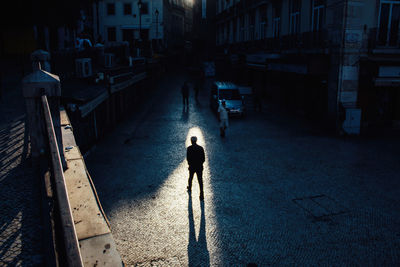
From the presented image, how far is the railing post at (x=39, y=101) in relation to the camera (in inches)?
255

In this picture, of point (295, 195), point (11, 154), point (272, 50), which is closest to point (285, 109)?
point (272, 50)

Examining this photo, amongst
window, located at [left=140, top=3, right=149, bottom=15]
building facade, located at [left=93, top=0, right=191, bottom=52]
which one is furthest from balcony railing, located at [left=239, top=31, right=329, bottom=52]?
window, located at [left=140, top=3, right=149, bottom=15]

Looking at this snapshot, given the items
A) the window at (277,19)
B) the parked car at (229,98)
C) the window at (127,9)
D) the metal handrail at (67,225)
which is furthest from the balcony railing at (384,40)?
the window at (127,9)

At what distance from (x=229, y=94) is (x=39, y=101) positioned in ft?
54.2

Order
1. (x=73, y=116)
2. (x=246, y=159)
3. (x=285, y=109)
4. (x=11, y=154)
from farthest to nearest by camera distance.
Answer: (x=285, y=109) < (x=246, y=159) < (x=73, y=116) < (x=11, y=154)

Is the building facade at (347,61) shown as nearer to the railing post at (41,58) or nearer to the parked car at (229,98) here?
the parked car at (229,98)

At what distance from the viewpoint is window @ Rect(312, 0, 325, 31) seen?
744 inches

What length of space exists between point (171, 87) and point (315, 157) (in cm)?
2502

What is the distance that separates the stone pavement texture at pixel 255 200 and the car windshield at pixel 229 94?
238 inches

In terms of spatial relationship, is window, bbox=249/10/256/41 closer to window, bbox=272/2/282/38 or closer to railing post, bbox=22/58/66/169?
window, bbox=272/2/282/38

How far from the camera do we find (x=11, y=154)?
297 inches

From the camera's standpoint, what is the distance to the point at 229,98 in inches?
864

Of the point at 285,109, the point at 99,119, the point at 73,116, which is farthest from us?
the point at 285,109

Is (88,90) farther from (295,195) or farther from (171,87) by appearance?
(171,87)
